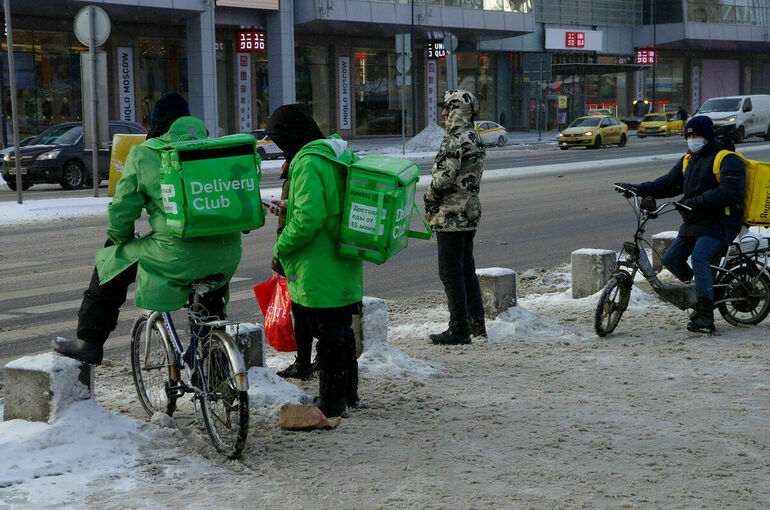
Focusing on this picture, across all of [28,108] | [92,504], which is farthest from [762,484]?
[28,108]

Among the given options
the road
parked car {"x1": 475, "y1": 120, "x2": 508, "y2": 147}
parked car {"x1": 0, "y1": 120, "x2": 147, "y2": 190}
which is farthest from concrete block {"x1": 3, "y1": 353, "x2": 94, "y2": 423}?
parked car {"x1": 475, "y1": 120, "x2": 508, "y2": 147}

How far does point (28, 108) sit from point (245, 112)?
9.65 metres

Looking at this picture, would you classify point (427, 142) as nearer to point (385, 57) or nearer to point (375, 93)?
point (375, 93)

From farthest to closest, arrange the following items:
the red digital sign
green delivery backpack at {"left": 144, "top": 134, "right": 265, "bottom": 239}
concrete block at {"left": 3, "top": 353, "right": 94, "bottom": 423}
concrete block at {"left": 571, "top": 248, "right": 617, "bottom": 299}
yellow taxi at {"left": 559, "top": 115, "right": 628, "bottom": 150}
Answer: the red digital sign < yellow taxi at {"left": 559, "top": 115, "right": 628, "bottom": 150} < concrete block at {"left": 571, "top": 248, "right": 617, "bottom": 299} < concrete block at {"left": 3, "top": 353, "right": 94, "bottom": 423} < green delivery backpack at {"left": 144, "top": 134, "right": 265, "bottom": 239}

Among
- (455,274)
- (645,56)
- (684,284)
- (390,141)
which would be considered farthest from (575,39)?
(455,274)

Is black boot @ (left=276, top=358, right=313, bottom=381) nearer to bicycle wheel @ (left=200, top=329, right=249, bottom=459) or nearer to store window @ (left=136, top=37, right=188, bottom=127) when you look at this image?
bicycle wheel @ (left=200, top=329, right=249, bottom=459)

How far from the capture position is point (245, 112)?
43.7 meters

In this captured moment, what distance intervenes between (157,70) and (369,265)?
31395 millimetres

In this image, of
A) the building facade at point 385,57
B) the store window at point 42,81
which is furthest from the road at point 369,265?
the store window at point 42,81

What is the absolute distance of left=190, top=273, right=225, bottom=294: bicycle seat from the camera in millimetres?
4785

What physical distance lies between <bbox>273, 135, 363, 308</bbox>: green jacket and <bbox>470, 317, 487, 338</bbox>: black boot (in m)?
2.35

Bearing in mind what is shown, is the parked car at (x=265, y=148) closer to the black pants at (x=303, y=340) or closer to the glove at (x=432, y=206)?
the glove at (x=432, y=206)

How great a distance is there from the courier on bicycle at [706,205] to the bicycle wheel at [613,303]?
1.68ft

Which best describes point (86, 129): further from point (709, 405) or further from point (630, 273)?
point (709, 405)
